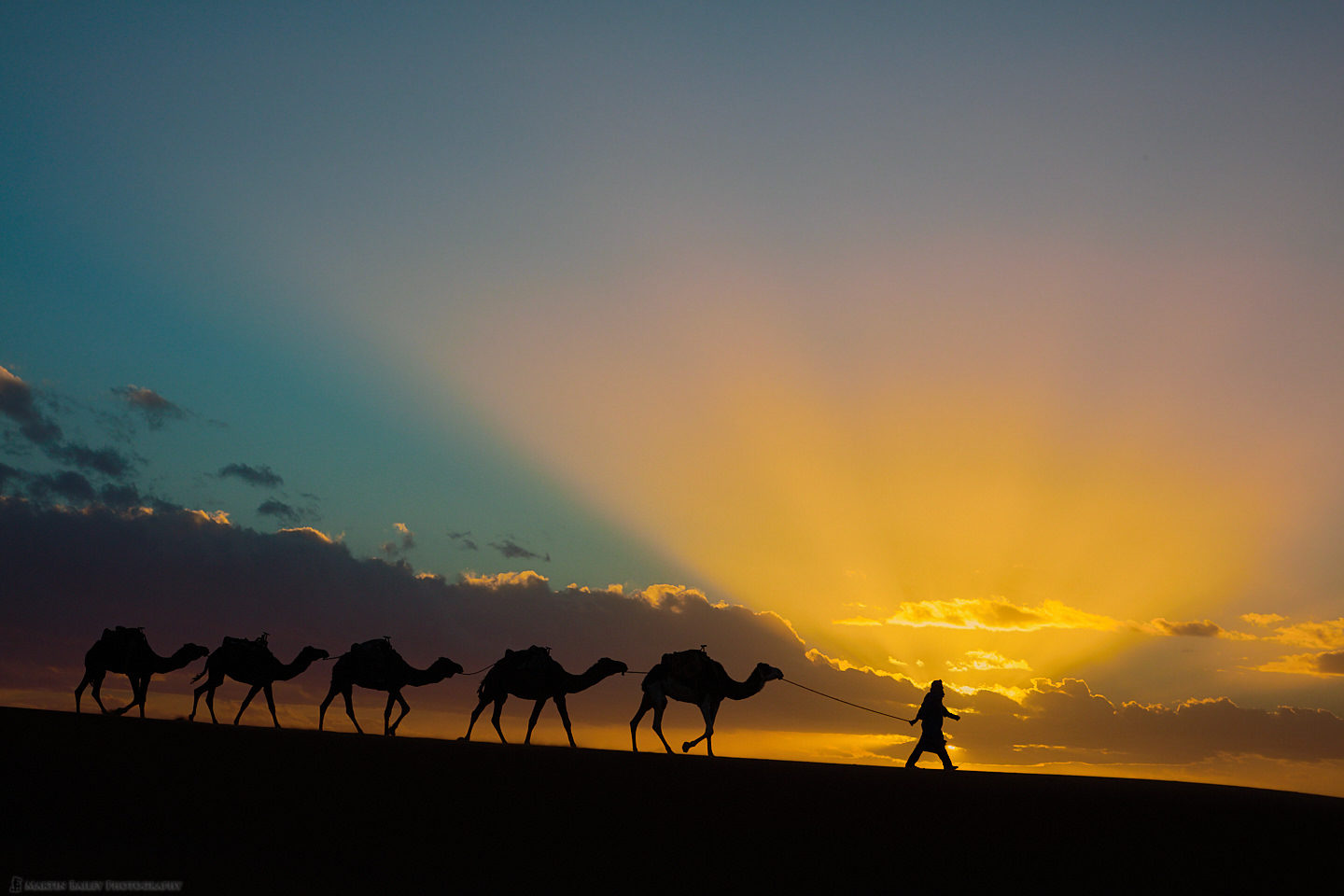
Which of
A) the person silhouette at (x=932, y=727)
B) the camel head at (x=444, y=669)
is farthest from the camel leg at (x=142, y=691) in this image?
the person silhouette at (x=932, y=727)

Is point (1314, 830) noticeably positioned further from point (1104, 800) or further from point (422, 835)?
point (422, 835)

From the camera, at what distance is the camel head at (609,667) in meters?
30.1

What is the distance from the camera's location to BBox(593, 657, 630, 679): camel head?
1185 inches

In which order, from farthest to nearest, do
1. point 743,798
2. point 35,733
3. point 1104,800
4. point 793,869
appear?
point 35,733, point 1104,800, point 743,798, point 793,869

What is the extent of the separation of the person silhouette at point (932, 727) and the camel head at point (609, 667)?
30.2 ft

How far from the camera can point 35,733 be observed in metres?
20.5

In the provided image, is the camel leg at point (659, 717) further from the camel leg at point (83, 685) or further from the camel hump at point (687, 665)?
the camel leg at point (83, 685)

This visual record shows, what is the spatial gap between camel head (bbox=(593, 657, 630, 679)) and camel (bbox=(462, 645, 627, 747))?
485mm

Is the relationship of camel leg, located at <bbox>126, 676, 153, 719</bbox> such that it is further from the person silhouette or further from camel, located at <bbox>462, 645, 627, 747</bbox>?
the person silhouette

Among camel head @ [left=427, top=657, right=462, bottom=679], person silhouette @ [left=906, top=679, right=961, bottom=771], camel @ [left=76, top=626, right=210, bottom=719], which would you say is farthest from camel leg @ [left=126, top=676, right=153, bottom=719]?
person silhouette @ [left=906, top=679, right=961, bottom=771]

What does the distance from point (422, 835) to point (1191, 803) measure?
14.3 m

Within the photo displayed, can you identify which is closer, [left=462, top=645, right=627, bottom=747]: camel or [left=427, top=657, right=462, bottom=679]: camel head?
[left=462, top=645, right=627, bottom=747]: camel

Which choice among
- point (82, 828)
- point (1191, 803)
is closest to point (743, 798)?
point (1191, 803)

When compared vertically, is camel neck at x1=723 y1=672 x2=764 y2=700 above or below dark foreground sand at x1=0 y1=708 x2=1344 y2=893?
above
